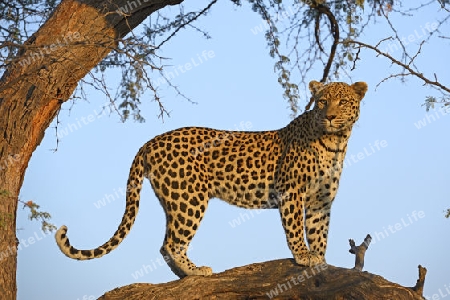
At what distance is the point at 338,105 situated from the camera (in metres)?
7.43

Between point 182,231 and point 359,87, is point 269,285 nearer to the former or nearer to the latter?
point 182,231

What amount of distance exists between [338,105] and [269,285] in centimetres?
177

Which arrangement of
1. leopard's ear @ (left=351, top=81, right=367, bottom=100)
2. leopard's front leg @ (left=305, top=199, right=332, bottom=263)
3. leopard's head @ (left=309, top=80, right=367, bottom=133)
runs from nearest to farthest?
1. leopard's head @ (left=309, top=80, right=367, bottom=133)
2. leopard's ear @ (left=351, top=81, right=367, bottom=100)
3. leopard's front leg @ (left=305, top=199, right=332, bottom=263)

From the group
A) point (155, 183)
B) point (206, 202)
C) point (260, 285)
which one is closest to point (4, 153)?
point (155, 183)

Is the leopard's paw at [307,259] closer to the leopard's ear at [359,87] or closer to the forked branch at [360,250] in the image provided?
the forked branch at [360,250]

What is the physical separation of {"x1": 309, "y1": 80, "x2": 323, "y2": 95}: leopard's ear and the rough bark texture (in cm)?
166

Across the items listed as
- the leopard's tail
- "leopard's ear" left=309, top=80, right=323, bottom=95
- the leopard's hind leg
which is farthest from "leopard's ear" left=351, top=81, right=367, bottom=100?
the leopard's tail

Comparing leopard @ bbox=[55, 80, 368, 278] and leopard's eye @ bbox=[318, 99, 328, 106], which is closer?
leopard @ bbox=[55, 80, 368, 278]

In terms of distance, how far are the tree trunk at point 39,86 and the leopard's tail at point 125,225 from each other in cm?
54

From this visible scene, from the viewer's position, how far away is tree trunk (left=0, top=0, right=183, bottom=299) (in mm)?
7281

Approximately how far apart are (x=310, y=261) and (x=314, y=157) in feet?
3.22

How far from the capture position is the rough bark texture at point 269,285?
7109 millimetres

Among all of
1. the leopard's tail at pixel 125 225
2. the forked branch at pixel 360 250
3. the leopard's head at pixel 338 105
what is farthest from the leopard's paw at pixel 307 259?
the leopard's tail at pixel 125 225

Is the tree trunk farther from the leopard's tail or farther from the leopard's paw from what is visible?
the leopard's paw
